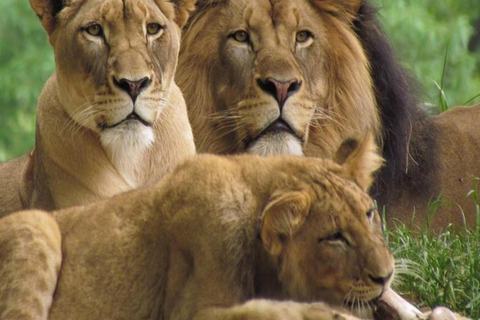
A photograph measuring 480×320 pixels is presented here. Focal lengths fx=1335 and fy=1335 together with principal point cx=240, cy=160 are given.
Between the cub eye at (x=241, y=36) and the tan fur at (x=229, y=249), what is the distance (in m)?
1.84

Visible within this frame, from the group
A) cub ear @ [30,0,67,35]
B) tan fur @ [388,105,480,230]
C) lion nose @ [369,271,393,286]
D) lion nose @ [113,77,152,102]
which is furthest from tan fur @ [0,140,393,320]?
tan fur @ [388,105,480,230]

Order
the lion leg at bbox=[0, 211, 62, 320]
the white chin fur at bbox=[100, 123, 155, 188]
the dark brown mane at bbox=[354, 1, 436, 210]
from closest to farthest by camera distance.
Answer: the lion leg at bbox=[0, 211, 62, 320], the white chin fur at bbox=[100, 123, 155, 188], the dark brown mane at bbox=[354, 1, 436, 210]

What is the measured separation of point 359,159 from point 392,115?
2346 millimetres

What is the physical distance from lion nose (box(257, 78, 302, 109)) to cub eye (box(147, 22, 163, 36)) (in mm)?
694

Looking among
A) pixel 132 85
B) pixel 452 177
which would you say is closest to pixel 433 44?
pixel 452 177

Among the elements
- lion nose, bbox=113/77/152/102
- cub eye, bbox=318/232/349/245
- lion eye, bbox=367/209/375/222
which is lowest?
lion nose, bbox=113/77/152/102

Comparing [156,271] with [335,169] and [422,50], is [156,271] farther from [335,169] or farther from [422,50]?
[422,50]

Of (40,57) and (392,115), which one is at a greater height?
(392,115)

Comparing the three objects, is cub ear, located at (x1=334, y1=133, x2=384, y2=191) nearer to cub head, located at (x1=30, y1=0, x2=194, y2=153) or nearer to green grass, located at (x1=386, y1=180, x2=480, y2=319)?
green grass, located at (x1=386, y1=180, x2=480, y2=319)

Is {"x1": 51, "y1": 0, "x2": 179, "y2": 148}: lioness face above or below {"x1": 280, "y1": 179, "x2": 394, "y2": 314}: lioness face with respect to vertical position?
below

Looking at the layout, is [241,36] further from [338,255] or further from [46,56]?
[46,56]

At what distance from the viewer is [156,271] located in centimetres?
438

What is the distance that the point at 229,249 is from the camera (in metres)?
4.16

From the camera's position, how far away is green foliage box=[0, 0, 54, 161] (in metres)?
14.7
